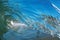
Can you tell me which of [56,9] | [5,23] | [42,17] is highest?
[56,9]

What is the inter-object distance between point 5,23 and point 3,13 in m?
0.22

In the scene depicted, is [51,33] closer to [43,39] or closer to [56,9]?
[43,39]

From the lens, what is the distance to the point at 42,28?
145 inches

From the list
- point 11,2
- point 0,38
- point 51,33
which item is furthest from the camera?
point 11,2

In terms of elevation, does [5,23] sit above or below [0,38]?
above

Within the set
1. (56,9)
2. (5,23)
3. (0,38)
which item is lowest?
(0,38)

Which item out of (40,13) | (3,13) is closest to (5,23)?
(3,13)

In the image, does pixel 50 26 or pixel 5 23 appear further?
pixel 50 26

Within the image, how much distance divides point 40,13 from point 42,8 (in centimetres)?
14

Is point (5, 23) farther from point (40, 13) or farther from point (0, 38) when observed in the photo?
point (40, 13)

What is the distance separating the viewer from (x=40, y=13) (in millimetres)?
3859

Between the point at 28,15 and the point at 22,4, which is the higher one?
the point at 22,4

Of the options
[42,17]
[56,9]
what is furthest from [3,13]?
[56,9]

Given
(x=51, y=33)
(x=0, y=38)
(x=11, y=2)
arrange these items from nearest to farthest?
1. (x=0, y=38)
2. (x=51, y=33)
3. (x=11, y=2)
